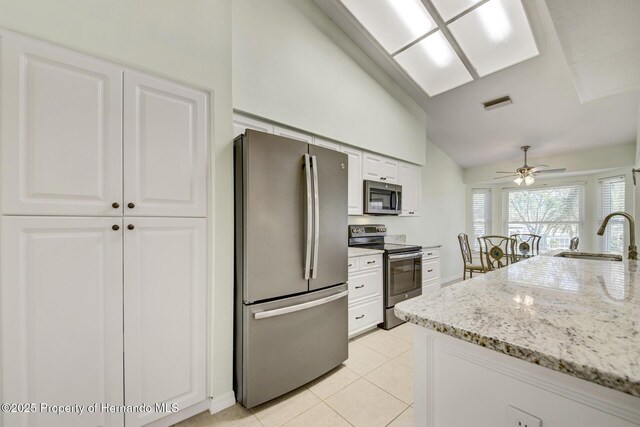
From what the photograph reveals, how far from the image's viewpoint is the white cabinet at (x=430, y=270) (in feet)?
12.3

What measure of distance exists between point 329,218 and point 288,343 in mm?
936

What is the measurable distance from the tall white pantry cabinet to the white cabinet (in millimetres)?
3029

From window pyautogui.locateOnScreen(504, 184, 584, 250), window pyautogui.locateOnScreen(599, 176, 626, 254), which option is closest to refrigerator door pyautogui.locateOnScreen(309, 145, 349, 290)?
window pyautogui.locateOnScreen(599, 176, 626, 254)

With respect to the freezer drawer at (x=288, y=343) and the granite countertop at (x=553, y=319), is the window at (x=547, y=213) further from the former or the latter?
the freezer drawer at (x=288, y=343)

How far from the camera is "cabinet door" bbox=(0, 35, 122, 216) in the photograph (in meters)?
1.17

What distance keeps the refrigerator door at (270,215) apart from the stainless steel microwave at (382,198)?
156cm

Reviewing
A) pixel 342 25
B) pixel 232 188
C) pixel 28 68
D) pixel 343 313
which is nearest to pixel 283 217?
pixel 232 188

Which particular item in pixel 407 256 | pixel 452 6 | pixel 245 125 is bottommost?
pixel 407 256

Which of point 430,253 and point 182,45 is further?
point 430,253

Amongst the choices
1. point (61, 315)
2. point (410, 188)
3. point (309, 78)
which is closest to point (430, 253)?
point (410, 188)

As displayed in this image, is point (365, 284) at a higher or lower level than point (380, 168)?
lower

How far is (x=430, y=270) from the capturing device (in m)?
3.89

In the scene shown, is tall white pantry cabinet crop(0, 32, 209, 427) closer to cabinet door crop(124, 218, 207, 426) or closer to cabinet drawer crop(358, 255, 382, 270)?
cabinet door crop(124, 218, 207, 426)

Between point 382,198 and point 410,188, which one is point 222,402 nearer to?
point 382,198
